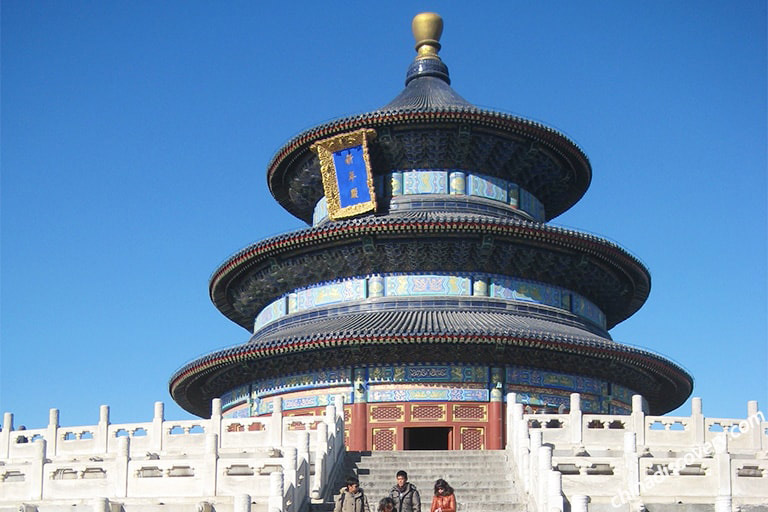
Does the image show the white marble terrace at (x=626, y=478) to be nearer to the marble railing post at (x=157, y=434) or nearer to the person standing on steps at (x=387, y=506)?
the person standing on steps at (x=387, y=506)

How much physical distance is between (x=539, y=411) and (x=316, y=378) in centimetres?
620

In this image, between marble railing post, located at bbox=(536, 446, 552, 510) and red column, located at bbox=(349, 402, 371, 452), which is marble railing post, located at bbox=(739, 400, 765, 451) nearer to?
marble railing post, located at bbox=(536, 446, 552, 510)

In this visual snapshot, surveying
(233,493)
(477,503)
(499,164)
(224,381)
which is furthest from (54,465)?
Result: (499,164)

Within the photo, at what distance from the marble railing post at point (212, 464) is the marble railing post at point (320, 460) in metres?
1.72

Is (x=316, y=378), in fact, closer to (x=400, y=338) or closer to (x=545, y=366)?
(x=400, y=338)

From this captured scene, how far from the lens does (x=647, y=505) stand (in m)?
17.1

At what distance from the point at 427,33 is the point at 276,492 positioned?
1054 inches

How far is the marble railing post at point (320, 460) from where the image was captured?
731 inches

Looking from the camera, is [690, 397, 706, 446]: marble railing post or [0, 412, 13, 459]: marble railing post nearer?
[690, 397, 706, 446]: marble railing post

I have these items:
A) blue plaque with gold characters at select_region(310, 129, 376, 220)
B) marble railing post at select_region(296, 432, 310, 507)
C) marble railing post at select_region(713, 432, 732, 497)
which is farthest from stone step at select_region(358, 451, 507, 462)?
blue plaque with gold characters at select_region(310, 129, 376, 220)

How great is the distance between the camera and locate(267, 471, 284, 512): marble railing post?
15734 millimetres

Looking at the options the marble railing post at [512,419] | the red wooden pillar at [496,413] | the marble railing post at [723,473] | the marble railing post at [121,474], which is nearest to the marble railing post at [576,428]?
the marble railing post at [512,419]

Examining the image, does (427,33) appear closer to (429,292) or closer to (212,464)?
(429,292)

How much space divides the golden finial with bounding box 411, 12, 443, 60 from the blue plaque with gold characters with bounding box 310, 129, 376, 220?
7.47 meters
